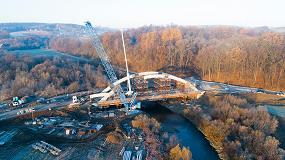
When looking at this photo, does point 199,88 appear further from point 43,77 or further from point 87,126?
point 43,77

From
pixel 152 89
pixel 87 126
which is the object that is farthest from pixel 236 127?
pixel 152 89

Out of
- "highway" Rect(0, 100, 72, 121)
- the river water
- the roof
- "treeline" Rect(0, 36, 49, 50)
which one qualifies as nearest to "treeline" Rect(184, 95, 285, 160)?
the river water

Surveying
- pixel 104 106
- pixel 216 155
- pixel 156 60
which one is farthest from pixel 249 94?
pixel 156 60

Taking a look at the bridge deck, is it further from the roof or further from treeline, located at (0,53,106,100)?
the roof

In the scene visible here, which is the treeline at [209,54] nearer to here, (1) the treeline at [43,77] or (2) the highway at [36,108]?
(1) the treeline at [43,77]

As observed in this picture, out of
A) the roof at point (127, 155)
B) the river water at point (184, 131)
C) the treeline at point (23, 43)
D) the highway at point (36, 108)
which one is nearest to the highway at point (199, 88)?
the highway at point (36, 108)

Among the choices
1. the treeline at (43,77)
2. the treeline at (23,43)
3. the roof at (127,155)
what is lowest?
the roof at (127,155)
